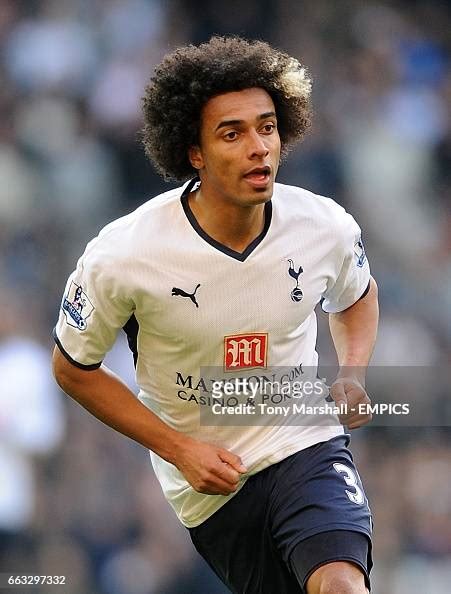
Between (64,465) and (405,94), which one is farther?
(405,94)

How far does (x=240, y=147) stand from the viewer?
4062 mm

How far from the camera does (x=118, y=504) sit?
7539mm

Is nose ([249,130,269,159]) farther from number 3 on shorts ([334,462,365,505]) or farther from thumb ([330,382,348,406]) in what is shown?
number 3 on shorts ([334,462,365,505])

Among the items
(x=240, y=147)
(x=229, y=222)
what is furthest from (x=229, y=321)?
(x=240, y=147)

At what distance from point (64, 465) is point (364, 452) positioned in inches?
71.5

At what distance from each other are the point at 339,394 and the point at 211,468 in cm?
61

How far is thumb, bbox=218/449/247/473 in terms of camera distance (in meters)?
3.87

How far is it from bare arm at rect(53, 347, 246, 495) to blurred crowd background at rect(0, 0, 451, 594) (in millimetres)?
3280

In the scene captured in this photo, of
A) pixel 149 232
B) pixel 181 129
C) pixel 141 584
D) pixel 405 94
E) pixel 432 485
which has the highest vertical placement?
pixel 405 94

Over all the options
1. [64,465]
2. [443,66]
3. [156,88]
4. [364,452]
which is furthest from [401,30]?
[156,88]

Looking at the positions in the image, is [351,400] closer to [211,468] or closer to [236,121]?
[211,468]

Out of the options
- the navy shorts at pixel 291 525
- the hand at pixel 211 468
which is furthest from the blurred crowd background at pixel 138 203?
the hand at pixel 211 468

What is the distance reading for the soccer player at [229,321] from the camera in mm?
4031

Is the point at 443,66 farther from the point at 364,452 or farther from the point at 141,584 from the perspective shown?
the point at 141,584
